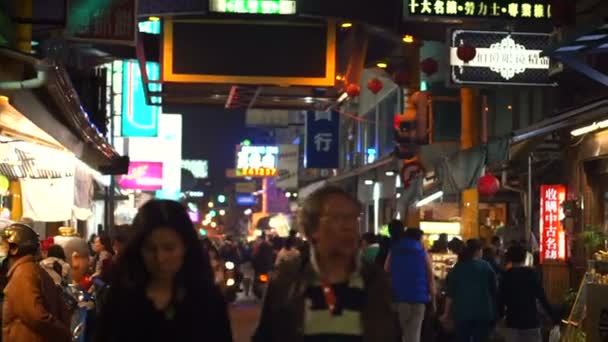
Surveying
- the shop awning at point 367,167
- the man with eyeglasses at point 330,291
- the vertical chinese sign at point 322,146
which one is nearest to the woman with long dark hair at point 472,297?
the man with eyeglasses at point 330,291

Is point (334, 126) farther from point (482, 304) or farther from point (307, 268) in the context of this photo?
point (307, 268)

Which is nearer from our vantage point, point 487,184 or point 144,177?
point 487,184

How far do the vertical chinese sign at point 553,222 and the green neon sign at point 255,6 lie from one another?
5162 mm

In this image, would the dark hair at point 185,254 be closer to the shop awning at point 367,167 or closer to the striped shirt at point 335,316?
Answer: the striped shirt at point 335,316

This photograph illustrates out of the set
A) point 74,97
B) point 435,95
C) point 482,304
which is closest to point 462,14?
point 482,304

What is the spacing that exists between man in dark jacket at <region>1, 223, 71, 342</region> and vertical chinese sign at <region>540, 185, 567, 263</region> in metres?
11.1

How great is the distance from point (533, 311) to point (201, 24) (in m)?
8.96

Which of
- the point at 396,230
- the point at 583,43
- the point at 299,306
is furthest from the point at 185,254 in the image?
the point at 396,230

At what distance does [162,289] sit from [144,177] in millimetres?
37689

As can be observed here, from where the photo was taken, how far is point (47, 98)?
11.5 meters

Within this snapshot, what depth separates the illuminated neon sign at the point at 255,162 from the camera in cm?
5991

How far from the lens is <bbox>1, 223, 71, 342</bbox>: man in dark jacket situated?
756cm

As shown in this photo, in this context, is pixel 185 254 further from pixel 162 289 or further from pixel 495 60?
pixel 495 60

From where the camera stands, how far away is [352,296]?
4.79m
